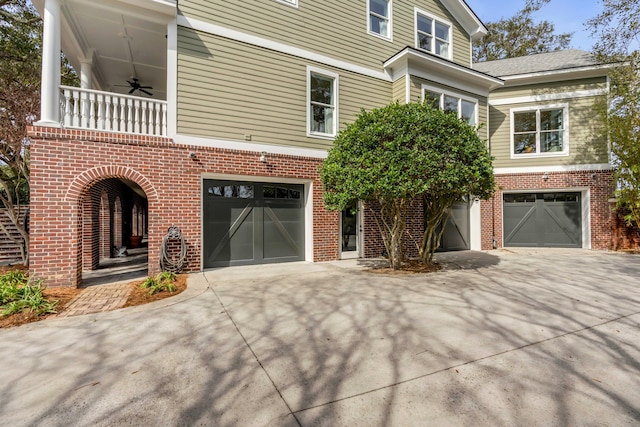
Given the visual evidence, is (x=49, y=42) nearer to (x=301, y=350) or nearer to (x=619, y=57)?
(x=301, y=350)

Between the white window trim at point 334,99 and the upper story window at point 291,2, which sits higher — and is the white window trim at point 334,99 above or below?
below

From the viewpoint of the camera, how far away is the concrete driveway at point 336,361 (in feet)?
6.85

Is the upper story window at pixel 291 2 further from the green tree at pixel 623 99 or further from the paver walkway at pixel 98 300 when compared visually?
the green tree at pixel 623 99

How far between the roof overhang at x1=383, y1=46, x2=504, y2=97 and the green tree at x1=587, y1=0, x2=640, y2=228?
3.70 metres

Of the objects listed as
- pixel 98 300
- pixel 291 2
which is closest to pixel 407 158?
pixel 291 2

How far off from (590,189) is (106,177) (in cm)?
1487

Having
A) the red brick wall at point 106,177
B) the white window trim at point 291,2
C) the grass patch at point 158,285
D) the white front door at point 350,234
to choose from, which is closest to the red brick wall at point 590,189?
the white front door at point 350,234

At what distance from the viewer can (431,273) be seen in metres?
6.79

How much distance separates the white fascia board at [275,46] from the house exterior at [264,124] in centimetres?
3

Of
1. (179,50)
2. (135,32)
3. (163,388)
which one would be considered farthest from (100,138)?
(163,388)

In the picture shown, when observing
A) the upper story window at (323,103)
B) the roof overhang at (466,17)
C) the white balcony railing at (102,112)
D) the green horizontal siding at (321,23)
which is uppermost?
the roof overhang at (466,17)

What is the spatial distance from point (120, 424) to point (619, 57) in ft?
51.3

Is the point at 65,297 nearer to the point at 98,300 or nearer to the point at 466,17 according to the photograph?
the point at 98,300

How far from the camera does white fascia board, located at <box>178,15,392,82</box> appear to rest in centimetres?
680
